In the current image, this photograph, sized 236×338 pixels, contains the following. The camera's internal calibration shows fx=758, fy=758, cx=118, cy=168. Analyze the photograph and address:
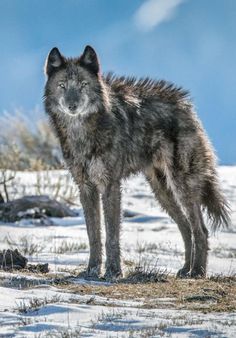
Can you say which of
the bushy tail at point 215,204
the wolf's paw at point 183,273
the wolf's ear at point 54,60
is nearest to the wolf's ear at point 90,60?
the wolf's ear at point 54,60

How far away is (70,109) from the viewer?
8.26m

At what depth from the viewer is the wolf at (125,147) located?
8.40 metres

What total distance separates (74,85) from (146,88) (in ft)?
4.58

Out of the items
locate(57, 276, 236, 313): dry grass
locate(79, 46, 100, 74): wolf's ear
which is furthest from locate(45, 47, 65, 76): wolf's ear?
locate(57, 276, 236, 313): dry grass

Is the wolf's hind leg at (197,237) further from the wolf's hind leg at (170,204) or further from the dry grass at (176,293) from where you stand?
the dry grass at (176,293)

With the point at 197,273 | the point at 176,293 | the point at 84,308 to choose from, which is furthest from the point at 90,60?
the point at 84,308

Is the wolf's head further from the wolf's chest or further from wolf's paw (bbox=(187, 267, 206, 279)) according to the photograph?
wolf's paw (bbox=(187, 267, 206, 279))

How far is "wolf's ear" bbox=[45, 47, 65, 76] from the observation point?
339 inches

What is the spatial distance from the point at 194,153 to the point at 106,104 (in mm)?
1495

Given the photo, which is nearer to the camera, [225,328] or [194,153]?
[225,328]

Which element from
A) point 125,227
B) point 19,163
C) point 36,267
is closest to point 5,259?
point 36,267

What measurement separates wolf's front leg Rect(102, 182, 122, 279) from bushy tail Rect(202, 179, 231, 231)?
1766 mm

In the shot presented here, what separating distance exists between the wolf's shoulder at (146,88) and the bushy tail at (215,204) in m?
1.20

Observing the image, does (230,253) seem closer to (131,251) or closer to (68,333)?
Answer: (131,251)
